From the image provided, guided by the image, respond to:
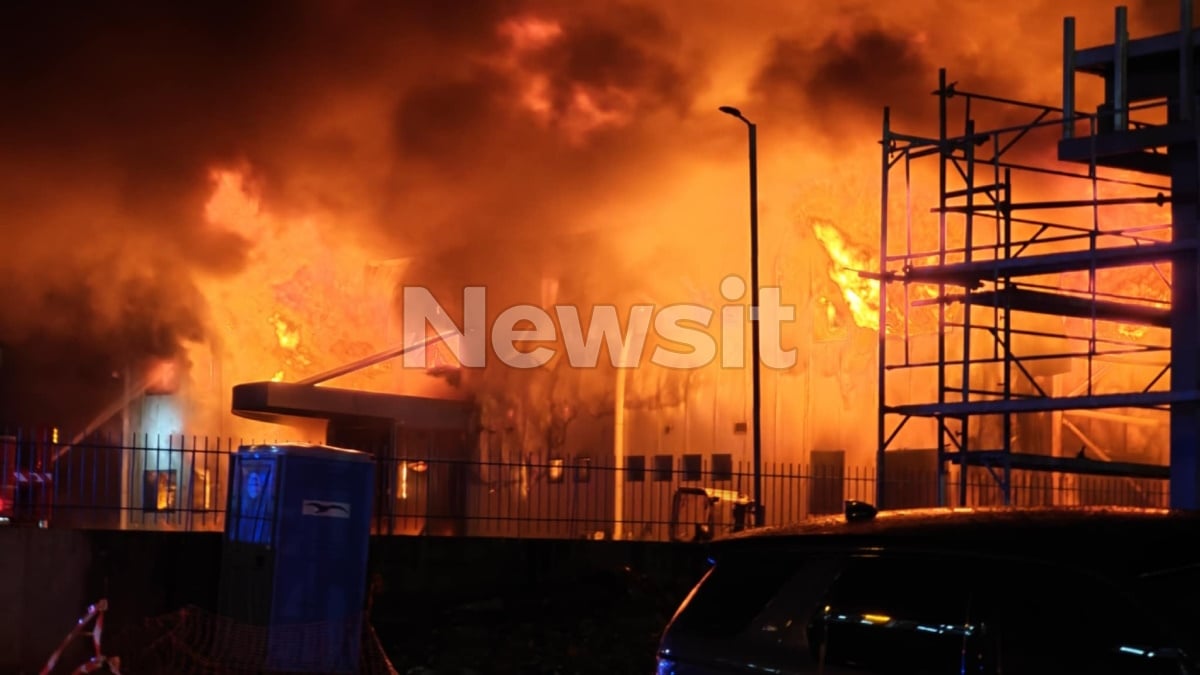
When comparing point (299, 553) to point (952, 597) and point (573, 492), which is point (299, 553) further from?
point (573, 492)

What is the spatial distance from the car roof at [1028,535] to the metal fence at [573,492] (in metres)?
11.0

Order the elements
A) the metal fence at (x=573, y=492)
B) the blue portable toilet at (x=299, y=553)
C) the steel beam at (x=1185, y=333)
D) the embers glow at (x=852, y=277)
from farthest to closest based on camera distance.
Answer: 1. the embers glow at (x=852, y=277)
2. the metal fence at (x=573, y=492)
3. the steel beam at (x=1185, y=333)
4. the blue portable toilet at (x=299, y=553)

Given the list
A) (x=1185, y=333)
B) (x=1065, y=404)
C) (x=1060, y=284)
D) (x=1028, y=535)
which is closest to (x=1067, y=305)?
(x=1185, y=333)

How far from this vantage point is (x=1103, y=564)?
14.1 ft

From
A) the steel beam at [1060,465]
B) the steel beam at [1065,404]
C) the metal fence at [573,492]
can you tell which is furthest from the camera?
the metal fence at [573,492]

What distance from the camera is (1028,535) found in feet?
15.2

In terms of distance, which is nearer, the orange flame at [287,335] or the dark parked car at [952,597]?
the dark parked car at [952,597]

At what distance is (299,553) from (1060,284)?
42.6 feet

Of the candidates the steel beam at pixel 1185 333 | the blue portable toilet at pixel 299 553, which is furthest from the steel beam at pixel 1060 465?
the blue portable toilet at pixel 299 553

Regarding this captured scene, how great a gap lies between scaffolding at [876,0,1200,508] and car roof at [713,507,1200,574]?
8.73 m

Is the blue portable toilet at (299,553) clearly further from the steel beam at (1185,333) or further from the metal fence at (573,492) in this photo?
the steel beam at (1185,333)

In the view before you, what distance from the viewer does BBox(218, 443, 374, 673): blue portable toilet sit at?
13.3 meters

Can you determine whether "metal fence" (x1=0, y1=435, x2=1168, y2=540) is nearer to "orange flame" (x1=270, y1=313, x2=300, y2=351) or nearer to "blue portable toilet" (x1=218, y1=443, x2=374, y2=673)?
"blue portable toilet" (x1=218, y1=443, x2=374, y2=673)

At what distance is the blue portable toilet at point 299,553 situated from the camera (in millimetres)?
13336
